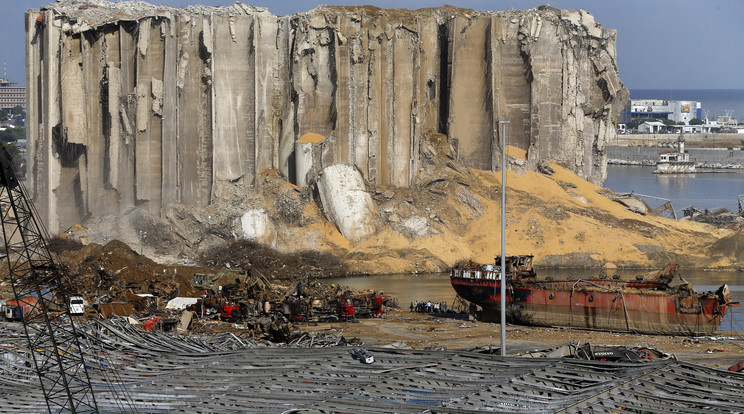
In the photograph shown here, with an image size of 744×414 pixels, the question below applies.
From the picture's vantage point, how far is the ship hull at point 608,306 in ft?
139

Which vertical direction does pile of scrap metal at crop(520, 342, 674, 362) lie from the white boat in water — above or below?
below

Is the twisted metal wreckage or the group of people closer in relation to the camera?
the twisted metal wreckage

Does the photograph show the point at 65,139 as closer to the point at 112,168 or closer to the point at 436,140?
the point at 112,168

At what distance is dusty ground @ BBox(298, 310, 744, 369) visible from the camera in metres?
36.5

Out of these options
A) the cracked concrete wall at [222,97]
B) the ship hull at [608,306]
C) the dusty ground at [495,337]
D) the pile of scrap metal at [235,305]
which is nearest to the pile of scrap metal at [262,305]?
the pile of scrap metal at [235,305]

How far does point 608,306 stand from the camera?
43719 mm

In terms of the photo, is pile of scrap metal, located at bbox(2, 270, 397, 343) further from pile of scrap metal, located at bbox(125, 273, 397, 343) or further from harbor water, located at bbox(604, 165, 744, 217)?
harbor water, located at bbox(604, 165, 744, 217)

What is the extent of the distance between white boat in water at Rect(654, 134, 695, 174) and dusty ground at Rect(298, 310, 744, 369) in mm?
98810

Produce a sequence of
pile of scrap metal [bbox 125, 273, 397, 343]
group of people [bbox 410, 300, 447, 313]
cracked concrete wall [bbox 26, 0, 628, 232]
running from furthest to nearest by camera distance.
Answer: cracked concrete wall [bbox 26, 0, 628, 232] < group of people [bbox 410, 300, 447, 313] < pile of scrap metal [bbox 125, 273, 397, 343]

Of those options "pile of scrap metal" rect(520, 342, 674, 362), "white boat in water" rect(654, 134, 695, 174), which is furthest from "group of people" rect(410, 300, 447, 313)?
"white boat in water" rect(654, 134, 695, 174)

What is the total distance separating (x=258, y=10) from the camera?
224 ft

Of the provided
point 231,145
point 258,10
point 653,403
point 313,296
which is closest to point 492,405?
point 653,403

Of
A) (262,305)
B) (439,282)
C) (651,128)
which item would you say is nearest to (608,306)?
(262,305)

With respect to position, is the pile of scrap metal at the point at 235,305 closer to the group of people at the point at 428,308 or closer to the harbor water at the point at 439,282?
the group of people at the point at 428,308
